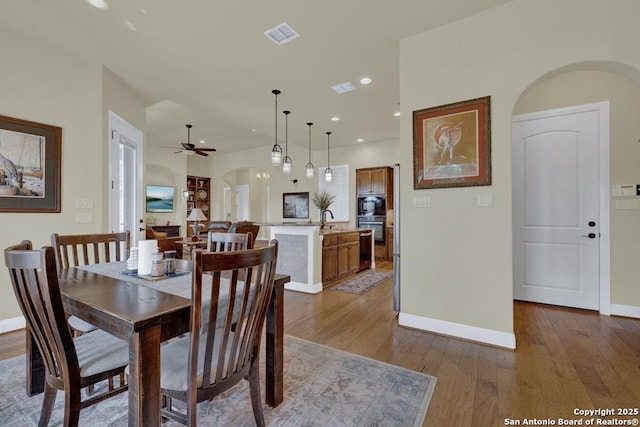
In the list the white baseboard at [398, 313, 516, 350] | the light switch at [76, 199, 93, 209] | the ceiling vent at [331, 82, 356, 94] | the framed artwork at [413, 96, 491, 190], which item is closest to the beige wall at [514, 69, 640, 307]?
the framed artwork at [413, 96, 491, 190]

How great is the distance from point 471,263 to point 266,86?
3341 millimetres

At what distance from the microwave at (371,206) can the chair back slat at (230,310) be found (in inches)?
225

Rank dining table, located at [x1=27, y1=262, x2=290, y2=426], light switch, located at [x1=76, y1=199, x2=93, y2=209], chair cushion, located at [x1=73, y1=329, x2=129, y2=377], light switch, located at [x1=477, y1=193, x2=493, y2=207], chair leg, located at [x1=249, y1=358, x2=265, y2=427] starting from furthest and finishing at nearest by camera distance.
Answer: light switch, located at [x1=76, y1=199, x2=93, y2=209] < light switch, located at [x1=477, y1=193, x2=493, y2=207] < chair leg, located at [x1=249, y1=358, x2=265, y2=427] < chair cushion, located at [x1=73, y1=329, x2=129, y2=377] < dining table, located at [x1=27, y1=262, x2=290, y2=426]

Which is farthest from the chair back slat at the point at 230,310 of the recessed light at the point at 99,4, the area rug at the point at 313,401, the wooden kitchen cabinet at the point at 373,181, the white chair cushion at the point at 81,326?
the wooden kitchen cabinet at the point at 373,181

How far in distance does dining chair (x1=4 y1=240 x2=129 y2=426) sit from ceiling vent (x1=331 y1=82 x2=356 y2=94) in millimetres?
3623

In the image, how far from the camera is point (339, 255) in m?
4.75

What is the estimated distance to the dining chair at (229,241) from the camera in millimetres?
2033

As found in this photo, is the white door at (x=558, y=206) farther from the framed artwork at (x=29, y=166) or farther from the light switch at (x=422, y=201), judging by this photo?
the framed artwork at (x=29, y=166)

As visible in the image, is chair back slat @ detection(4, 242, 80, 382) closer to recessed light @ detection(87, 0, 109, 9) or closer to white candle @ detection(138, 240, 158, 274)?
white candle @ detection(138, 240, 158, 274)

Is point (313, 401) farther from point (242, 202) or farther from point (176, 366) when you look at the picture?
point (242, 202)

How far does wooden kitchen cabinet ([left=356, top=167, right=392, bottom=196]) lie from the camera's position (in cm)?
682

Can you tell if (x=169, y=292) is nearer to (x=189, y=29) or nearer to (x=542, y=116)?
Result: (x=189, y=29)

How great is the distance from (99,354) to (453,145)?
2.86 meters

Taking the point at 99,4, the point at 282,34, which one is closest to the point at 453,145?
the point at 282,34
